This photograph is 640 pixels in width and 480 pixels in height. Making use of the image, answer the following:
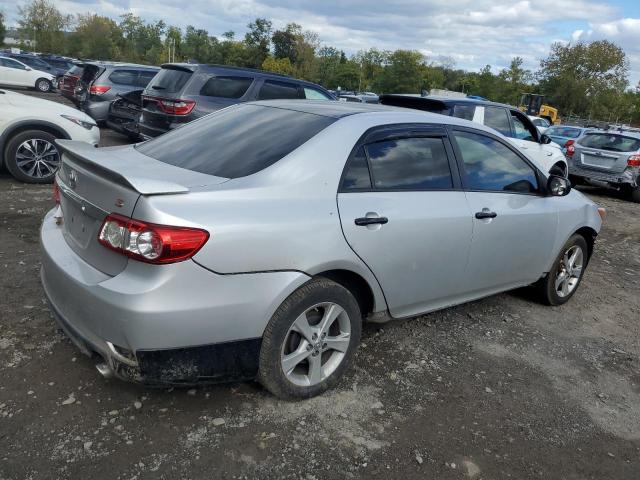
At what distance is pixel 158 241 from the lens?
2449 millimetres

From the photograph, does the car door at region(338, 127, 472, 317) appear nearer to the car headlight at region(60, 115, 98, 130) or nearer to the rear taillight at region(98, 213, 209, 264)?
the rear taillight at region(98, 213, 209, 264)

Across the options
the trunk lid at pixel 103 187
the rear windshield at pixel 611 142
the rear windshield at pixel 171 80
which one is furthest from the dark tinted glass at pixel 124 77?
the rear windshield at pixel 611 142

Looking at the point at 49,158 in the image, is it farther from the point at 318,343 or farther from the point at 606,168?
the point at 606,168

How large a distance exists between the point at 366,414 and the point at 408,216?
3.86 ft

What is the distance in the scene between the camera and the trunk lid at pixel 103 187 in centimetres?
256

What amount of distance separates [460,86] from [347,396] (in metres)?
80.0

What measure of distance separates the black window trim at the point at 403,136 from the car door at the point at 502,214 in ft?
0.26

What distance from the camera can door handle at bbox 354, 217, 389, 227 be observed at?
3.07 meters

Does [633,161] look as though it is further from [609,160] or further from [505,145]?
[505,145]

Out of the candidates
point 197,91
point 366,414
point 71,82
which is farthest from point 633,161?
point 71,82

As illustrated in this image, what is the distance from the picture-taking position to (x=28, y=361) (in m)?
3.26

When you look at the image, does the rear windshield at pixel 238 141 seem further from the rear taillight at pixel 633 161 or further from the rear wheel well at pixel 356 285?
the rear taillight at pixel 633 161

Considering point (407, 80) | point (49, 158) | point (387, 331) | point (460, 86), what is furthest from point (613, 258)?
point (460, 86)

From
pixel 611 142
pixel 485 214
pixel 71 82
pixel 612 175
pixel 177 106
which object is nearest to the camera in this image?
pixel 485 214
